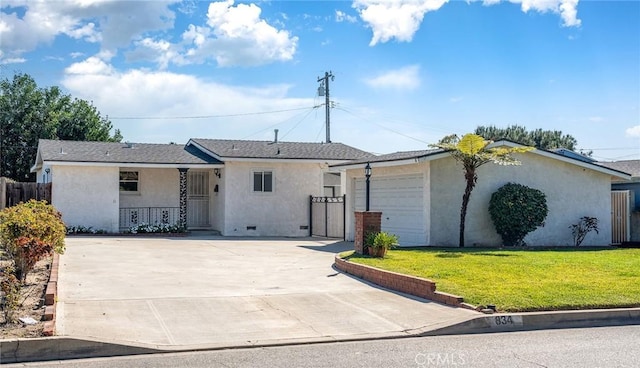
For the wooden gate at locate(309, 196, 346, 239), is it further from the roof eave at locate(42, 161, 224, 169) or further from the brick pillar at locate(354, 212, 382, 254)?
the brick pillar at locate(354, 212, 382, 254)

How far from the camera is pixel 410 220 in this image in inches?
774

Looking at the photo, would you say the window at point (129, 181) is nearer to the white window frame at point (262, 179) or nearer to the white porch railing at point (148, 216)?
the white porch railing at point (148, 216)

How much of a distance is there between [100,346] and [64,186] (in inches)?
690

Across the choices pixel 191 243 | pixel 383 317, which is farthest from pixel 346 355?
pixel 191 243

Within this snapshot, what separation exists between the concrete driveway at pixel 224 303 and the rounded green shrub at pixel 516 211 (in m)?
6.14

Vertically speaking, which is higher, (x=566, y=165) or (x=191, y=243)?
(x=566, y=165)

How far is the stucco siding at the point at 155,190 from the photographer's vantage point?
2569 centimetres

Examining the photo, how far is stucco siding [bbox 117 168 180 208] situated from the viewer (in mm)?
25688

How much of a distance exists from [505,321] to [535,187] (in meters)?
11.9

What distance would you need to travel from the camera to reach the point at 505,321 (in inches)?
361

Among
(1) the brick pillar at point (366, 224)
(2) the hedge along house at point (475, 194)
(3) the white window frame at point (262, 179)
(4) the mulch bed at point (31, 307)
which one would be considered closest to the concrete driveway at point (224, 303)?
(4) the mulch bed at point (31, 307)

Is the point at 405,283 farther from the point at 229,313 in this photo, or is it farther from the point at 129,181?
the point at 129,181

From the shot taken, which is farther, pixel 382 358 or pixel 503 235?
pixel 503 235

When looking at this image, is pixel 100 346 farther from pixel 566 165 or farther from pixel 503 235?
pixel 566 165
